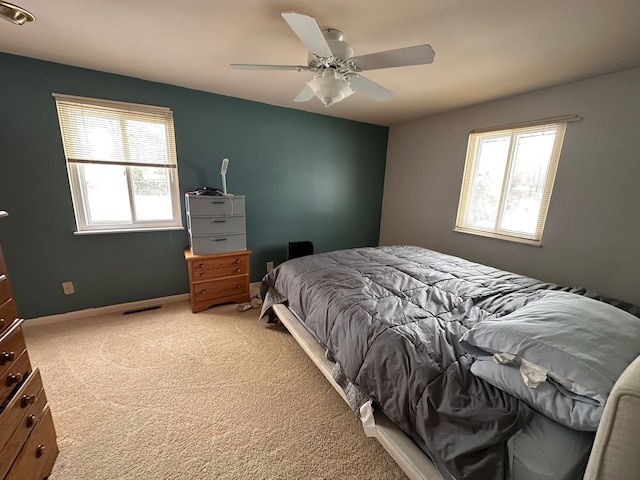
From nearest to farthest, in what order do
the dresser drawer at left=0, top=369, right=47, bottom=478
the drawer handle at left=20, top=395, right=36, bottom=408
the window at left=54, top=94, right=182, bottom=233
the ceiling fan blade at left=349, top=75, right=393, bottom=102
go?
1. the dresser drawer at left=0, top=369, right=47, bottom=478
2. the drawer handle at left=20, top=395, right=36, bottom=408
3. the ceiling fan blade at left=349, top=75, right=393, bottom=102
4. the window at left=54, top=94, right=182, bottom=233

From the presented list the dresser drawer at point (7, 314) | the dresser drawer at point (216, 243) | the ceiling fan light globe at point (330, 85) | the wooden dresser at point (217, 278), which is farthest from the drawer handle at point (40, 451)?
the ceiling fan light globe at point (330, 85)

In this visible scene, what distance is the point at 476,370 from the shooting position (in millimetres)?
1018

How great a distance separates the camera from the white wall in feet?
6.59

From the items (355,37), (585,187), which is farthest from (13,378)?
(585,187)

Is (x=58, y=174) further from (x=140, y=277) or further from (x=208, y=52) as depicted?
(x=208, y=52)

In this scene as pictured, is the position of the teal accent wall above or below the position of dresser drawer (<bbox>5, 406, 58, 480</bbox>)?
above

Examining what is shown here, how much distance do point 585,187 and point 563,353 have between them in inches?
86.1

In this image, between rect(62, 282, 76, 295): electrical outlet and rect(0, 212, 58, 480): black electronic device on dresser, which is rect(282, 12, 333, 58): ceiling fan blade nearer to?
rect(0, 212, 58, 480): black electronic device on dresser

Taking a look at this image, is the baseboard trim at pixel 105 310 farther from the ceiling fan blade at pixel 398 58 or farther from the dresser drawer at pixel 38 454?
the ceiling fan blade at pixel 398 58

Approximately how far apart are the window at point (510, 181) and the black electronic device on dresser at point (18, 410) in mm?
3719

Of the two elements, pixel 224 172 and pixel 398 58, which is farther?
pixel 224 172

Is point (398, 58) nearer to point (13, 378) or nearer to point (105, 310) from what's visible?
point (13, 378)

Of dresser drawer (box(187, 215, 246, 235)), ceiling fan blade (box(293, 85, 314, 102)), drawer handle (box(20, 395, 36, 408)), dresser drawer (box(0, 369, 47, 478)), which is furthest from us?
dresser drawer (box(187, 215, 246, 235))

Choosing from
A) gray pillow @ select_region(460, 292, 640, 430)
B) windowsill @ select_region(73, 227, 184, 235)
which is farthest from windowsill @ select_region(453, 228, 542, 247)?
windowsill @ select_region(73, 227, 184, 235)
